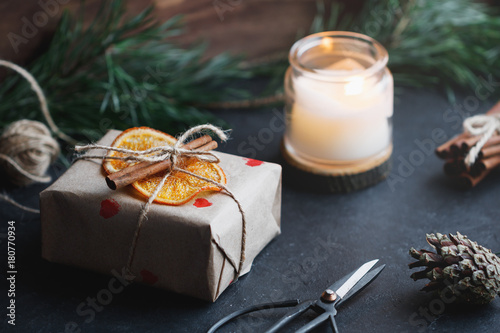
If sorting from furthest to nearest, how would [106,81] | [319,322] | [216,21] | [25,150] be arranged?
[216,21] → [106,81] → [25,150] → [319,322]

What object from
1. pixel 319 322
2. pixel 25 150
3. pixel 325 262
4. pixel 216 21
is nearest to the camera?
pixel 319 322

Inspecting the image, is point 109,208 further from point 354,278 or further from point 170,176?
point 354,278

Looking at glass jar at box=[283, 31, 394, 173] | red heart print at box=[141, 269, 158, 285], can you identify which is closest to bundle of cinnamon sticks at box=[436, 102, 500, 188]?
glass jar at box=[283, 31, 394, 173]

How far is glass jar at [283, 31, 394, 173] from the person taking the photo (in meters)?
0.98

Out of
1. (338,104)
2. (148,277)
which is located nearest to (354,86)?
(338,104)

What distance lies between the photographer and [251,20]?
1354 millimetres

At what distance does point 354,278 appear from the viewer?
806 millimetres

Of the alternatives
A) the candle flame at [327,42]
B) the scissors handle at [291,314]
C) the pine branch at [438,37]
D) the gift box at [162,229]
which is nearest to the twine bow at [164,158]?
the gift box at [162,229]

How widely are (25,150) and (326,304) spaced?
575 mm

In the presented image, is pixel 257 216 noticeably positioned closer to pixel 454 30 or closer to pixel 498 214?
pixel 498 214

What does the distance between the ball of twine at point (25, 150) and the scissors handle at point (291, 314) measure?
1.71ft

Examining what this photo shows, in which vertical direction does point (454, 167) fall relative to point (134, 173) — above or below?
below

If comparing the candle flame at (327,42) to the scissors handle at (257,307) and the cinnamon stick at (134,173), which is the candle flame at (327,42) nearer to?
the cinnamon stick at (134,173)

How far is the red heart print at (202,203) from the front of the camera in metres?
0.79
